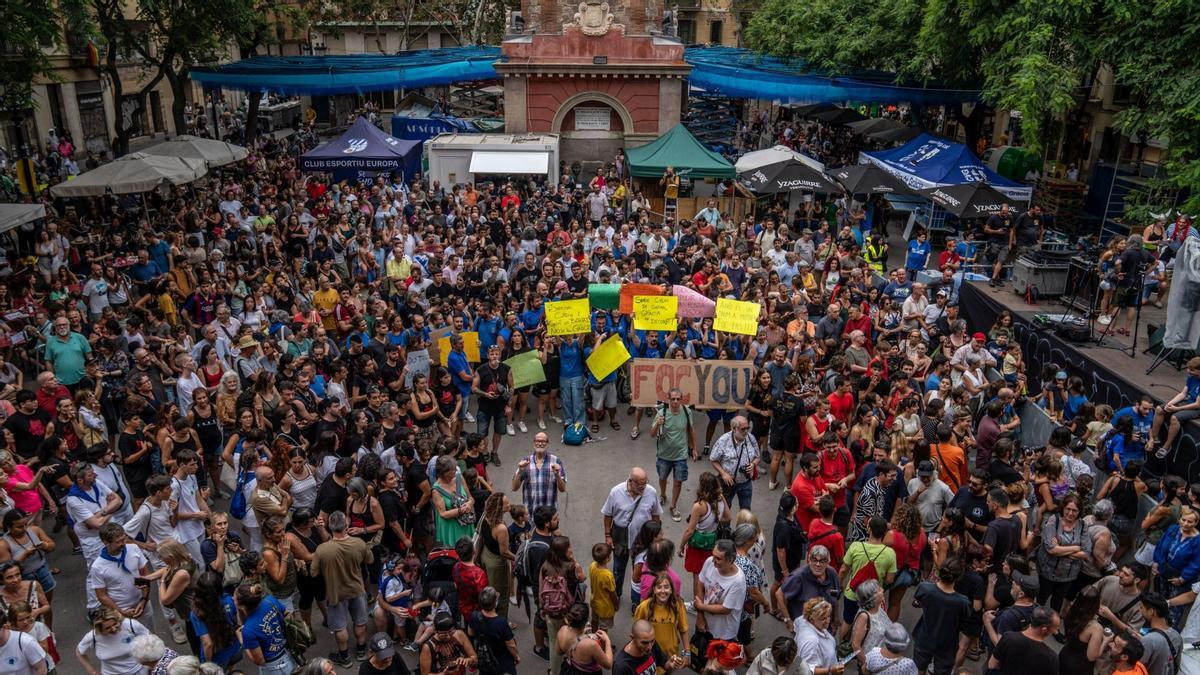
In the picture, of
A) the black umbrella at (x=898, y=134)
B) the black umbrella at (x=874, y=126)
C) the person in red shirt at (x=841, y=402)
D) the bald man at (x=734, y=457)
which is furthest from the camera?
the black umbrella at (x=874, y=126)

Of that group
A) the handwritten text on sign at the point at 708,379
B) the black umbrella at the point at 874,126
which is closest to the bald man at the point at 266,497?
the handwritten text on sign at the point at 708,379

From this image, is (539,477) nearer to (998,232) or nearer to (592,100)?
(998,232)

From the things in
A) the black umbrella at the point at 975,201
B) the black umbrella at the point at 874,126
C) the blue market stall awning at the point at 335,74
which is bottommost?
the black umbrella at the point at 975,201

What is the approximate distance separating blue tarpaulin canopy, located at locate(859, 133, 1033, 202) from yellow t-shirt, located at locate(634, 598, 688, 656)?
49.1 feet

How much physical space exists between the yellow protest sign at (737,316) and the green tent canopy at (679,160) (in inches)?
378

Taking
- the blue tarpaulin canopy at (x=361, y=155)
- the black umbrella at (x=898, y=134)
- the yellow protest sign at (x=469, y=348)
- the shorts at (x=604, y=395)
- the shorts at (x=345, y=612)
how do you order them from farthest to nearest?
1. the black umbrella at (x=898, y=134)
2. the blue tarpaulin canopy at (x=361, y=155)
3. the shorts at (x=604, y=395)
4. the yellow protest sign at (x=469, y=348)
5. the shorts at (x=345, y=612)

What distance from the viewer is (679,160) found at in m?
21.1

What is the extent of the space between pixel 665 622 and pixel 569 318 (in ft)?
18.7

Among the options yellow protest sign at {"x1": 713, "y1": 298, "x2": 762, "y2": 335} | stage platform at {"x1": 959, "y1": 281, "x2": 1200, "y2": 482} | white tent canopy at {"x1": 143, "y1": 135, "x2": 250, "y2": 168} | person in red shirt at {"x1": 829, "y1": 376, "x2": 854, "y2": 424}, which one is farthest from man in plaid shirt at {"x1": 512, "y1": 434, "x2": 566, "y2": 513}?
white tent canopy at {"x1": 143, "y1": 135, "x2": 250, "y2": 168}

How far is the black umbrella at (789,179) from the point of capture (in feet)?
62.1

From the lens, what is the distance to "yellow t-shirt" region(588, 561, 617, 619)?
22.0 feet

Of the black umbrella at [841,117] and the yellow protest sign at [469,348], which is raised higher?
the black umbrella at [841,117]

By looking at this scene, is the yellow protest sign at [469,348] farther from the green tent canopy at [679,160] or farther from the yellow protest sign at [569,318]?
the green tent canopy at [679,160]

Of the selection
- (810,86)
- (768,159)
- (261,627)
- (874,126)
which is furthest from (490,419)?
(874,126)
